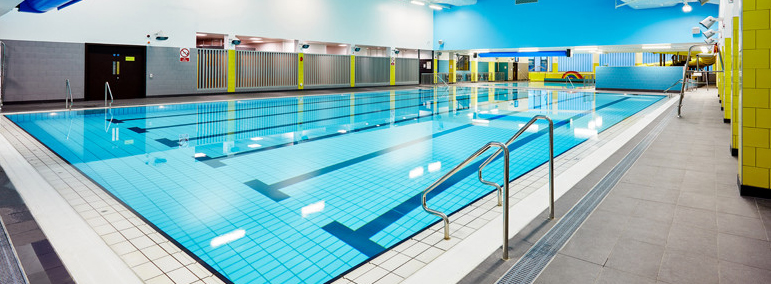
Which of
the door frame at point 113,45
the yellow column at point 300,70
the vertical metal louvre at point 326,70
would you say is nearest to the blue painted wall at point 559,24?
the vertical metal louvre at point 326,70

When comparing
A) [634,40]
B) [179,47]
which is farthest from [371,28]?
[634,40]

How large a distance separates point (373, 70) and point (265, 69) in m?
5.75

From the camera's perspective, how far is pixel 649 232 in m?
2.45

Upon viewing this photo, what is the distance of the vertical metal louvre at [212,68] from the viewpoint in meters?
13.7

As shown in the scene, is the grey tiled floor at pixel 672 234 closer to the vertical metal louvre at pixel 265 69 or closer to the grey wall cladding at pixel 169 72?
the grey wall cladding at pixel 169 72

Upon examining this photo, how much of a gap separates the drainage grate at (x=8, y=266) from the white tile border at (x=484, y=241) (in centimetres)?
179

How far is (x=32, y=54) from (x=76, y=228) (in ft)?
33.8

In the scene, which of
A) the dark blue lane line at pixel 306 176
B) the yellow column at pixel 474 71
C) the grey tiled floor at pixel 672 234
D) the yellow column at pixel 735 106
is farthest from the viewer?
the yellow column at pixel 474 71

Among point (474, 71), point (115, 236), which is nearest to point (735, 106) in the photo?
point (115, 236)

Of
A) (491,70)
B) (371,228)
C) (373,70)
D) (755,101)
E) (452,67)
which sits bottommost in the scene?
(371,228)

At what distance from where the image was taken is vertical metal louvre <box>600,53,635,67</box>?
107ft

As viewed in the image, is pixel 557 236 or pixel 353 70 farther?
pixel 353 70

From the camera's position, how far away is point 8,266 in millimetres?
2094

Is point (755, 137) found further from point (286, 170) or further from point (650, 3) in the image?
point (650, 3)
